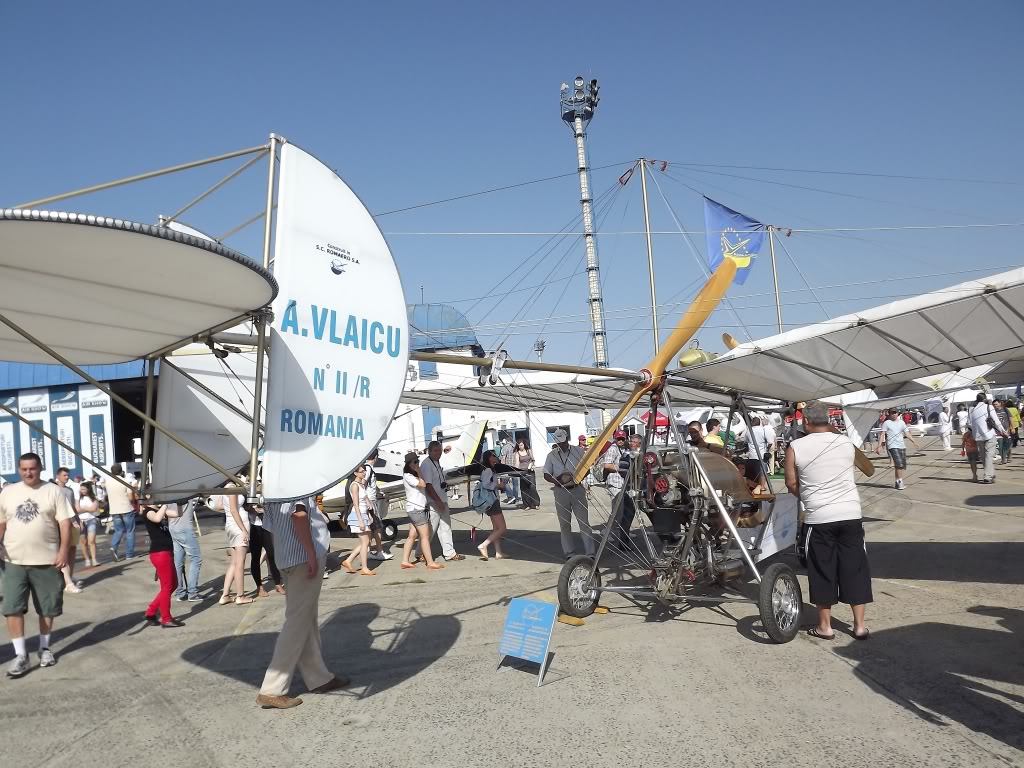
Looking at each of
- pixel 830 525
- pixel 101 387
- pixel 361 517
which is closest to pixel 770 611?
pixel 830 525

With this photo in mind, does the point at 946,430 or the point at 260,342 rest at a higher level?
the point at 260,342

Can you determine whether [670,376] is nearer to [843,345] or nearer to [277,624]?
[843,345]

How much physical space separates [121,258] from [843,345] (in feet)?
20.3

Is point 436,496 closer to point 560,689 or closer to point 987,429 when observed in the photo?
point 560,689

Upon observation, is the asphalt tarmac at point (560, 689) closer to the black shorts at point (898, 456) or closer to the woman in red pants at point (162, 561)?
the woman in red pants at point (162, 561)

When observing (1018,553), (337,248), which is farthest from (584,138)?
(337,248)

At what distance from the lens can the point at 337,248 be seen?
4602 millimetres

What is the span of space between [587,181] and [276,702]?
123 ft

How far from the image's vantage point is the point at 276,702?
508 centimetres

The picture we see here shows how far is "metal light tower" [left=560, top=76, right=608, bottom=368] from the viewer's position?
37812mm

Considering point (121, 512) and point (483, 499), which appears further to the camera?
point (121, 512)

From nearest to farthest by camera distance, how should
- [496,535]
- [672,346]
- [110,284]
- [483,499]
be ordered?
[110,284] → [672,346] → [496,535] → [483,499]

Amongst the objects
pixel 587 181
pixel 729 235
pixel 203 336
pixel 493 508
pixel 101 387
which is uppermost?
pixel 587 181

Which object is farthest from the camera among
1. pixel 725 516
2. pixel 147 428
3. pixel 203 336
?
pixel 725 516
